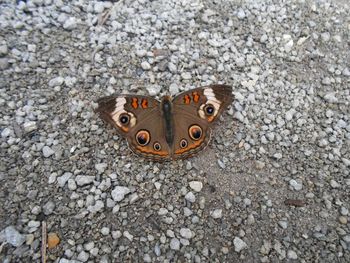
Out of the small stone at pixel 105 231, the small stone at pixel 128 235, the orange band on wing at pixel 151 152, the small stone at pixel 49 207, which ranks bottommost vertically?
the small stone at pixel 49 207

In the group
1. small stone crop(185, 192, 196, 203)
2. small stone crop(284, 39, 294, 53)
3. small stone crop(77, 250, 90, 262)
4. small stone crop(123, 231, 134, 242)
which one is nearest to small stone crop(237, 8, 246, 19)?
small stone crop(284, 39, 294, 53)

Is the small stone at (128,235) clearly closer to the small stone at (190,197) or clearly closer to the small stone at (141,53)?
the small stone at (190,197)

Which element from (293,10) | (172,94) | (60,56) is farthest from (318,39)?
(60,56)

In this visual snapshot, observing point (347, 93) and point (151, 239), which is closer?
point (151, 239)

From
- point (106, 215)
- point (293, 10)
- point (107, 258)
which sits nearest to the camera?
point (107, 258)

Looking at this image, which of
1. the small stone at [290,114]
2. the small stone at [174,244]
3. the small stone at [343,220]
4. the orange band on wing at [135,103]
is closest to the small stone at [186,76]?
the orange band on wing at [135,103]

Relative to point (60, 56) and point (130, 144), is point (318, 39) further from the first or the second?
point (60, 56)
